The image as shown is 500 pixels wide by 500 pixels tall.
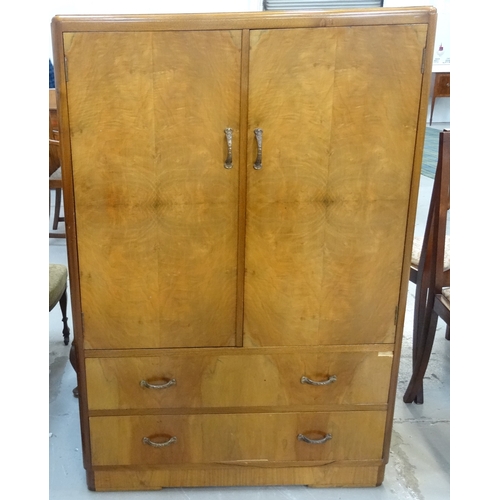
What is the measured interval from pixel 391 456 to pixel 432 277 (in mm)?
699

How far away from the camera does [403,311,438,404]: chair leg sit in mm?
2072

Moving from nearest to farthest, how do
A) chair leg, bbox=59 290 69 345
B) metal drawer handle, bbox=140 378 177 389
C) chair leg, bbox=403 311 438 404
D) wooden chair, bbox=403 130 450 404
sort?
metal drawer handle, bbox=140 378 177 389 → wooden chair, bbox=403 130 450 404 → chair leg, bbox=403 311 438 404 → chair leg, bbox=59 290 69 345

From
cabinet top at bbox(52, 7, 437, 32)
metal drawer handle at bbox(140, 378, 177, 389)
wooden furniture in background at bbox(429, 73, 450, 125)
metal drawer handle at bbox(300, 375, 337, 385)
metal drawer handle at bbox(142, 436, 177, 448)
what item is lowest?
metal drawer handle at bbox(142, 436, 177, 448)

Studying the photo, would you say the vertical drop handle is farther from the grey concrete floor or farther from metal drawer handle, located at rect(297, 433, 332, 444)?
the grey concrete floor

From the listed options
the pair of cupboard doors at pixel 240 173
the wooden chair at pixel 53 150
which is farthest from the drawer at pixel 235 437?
the wooden chair at pixel 53 150

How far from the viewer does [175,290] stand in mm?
1493

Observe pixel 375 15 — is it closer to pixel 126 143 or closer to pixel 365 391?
pixel 126 143

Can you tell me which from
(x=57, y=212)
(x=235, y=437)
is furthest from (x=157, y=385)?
(x=57, y=212)

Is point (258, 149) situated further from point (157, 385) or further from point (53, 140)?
point (53, 140)

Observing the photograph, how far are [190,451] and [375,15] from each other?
1405 millimetres

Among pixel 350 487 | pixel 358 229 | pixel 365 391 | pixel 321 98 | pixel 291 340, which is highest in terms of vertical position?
pixel 321 98

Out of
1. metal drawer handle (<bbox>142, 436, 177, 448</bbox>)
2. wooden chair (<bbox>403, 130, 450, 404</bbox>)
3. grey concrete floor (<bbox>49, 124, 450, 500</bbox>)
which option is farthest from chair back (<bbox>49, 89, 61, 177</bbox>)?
wooden chair (<bbox>403, 130, 450, 404</bbox>)
